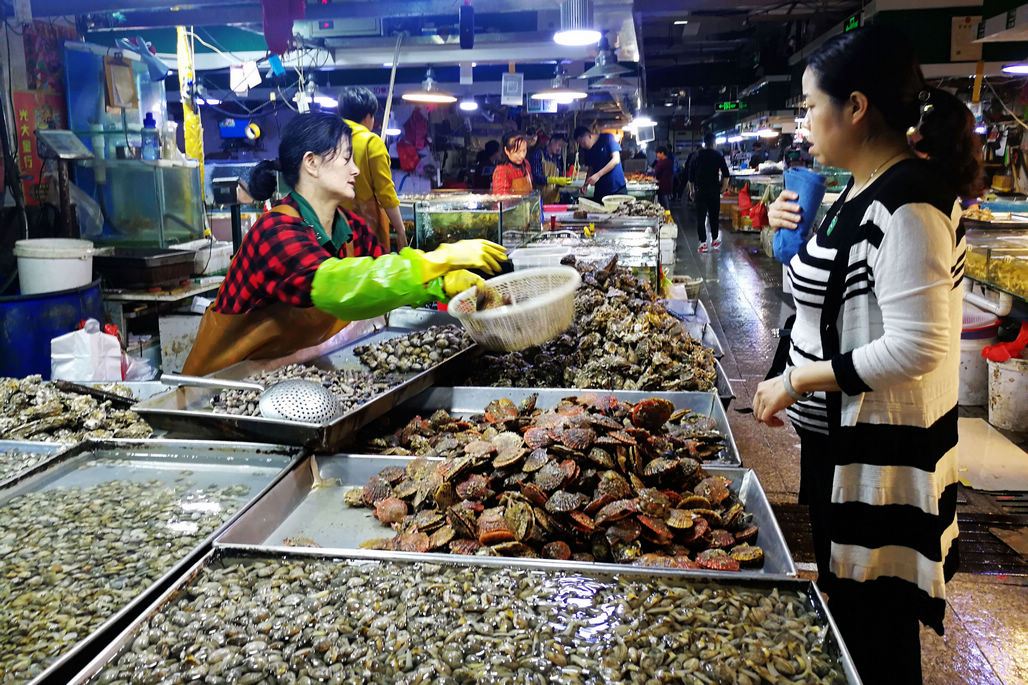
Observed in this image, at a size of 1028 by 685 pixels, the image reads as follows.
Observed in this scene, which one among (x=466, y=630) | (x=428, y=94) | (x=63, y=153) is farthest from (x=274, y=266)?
(x=428, y=94)

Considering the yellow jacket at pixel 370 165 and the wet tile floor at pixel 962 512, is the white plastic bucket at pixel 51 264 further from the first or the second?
the wet tile floor at pixel 962 512

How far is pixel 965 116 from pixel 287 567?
1914 millimetres

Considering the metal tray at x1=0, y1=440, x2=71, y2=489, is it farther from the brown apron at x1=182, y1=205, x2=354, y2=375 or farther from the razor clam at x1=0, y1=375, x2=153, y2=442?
the brown apron at x1=182, y1=205, x2=354, y2=375

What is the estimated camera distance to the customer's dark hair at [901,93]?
5.62 ft

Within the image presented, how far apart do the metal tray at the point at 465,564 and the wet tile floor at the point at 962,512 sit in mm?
1606

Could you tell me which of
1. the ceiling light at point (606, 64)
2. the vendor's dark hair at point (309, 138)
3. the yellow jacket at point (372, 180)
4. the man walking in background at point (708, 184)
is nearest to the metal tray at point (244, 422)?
the vendor's dark hair at point (309, 138)

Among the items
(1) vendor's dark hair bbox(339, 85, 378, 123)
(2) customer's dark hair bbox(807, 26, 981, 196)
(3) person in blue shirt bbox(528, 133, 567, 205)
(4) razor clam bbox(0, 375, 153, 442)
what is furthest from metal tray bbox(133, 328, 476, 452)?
(3) person in blue shirt bbox(528, 133, 567, 205)

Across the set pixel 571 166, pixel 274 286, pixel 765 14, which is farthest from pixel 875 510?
pixel 571 166

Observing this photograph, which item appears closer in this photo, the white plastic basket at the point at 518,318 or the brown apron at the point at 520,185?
the white plastic basket at the point at 518,318

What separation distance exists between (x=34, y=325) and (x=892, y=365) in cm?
461

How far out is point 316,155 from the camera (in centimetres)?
311

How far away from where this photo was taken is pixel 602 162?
423 inches

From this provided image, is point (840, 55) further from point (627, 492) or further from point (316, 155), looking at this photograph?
point (316, 155)

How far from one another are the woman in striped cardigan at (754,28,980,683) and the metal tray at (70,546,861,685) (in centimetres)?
50
